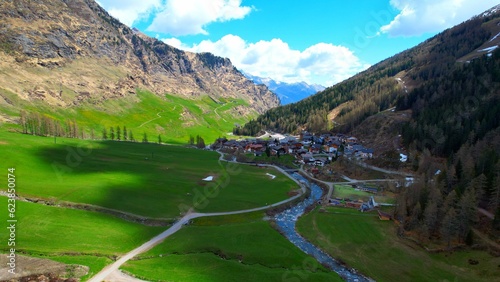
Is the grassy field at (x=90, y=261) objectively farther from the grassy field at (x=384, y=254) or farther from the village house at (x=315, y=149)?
the village house at (x=315, y=149)

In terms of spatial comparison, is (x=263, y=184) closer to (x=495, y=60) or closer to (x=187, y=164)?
(x=187, y=164)

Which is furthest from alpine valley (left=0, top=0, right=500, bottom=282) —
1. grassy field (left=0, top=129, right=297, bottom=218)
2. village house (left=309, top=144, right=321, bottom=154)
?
village house (left=309, top=144, right=321, bottom=154)

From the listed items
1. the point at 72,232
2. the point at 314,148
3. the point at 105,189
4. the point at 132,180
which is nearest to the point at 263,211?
the point at 132,180

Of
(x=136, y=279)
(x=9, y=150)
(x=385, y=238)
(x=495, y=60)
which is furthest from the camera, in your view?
(x=495, y=60)

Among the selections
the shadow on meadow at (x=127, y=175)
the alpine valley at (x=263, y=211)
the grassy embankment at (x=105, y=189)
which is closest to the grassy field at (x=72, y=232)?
the grassy embankment at (x=105, y=189)

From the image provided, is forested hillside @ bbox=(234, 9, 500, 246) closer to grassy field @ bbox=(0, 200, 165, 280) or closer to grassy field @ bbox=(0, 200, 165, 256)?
grassy field @ bbox=(0, 200, 165, 256)

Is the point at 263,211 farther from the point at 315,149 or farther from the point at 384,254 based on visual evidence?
the point at 315,149

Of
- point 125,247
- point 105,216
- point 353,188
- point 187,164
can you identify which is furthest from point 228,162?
point 125,247
